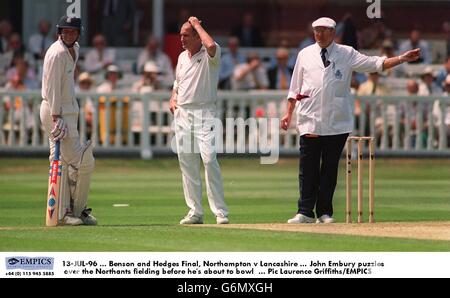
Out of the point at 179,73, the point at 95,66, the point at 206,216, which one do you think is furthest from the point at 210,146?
the point at 95,66

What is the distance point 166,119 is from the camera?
85.3ft

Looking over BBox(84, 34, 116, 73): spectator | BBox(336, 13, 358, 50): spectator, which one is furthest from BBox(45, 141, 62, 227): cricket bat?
BBox(84, 34, 116, 73): spectator

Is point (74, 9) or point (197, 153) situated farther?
point (74, 9)

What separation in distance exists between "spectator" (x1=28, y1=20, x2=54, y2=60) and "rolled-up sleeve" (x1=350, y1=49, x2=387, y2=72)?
14.2 m

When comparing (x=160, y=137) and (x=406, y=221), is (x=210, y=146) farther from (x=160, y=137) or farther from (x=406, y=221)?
(x=160, y=137)

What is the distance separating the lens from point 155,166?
24.8 meters

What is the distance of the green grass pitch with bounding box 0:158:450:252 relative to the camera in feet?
43.5

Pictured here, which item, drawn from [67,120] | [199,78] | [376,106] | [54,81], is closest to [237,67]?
[376,106]

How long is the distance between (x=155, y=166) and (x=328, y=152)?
9754 millimetres

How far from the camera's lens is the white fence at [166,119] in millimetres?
25562

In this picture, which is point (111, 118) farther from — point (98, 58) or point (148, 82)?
point (98, 58)

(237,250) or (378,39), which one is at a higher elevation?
(378,39)

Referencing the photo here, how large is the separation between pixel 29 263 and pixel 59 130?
9.47 ft

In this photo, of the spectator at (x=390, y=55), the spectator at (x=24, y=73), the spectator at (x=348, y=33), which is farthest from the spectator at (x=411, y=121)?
the spectator at (x=24, y=73)
